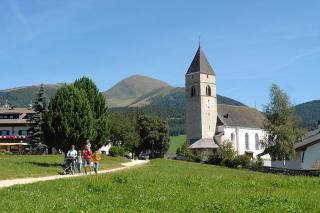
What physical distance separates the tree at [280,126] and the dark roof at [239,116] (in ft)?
86.9

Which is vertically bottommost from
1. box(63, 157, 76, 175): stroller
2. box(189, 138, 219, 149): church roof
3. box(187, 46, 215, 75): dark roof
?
box(63, 157, 76, 175): stroller

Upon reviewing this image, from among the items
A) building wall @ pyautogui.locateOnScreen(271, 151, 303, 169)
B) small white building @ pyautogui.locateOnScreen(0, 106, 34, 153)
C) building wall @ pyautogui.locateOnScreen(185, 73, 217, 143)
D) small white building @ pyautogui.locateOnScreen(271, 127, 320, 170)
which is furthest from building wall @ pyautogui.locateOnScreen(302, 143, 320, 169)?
small white building @ pyautogui.locateOnScreen(0, 106, 34, 153)

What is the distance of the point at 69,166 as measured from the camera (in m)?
34.8

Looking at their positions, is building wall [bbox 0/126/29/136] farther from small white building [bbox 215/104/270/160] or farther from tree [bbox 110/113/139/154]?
small white building [bbox 215/104/270/160]

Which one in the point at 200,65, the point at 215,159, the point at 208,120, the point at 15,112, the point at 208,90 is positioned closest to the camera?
the point at 215,159

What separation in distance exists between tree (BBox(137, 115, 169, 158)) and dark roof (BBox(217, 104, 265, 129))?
13120 millimetres

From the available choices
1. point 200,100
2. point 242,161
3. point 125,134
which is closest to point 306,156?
point 242,161

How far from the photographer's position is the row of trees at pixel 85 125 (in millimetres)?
42594

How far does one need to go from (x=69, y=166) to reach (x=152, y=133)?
6771cm

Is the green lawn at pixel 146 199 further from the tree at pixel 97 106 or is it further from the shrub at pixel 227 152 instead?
the shrub at pixel 227 152

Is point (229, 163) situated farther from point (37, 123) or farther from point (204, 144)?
point (37, 123)

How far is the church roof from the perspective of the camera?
102m

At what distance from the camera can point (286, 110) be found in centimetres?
7988

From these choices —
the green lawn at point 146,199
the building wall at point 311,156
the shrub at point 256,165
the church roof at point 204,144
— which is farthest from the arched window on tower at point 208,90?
the green lawn at point 146,199
